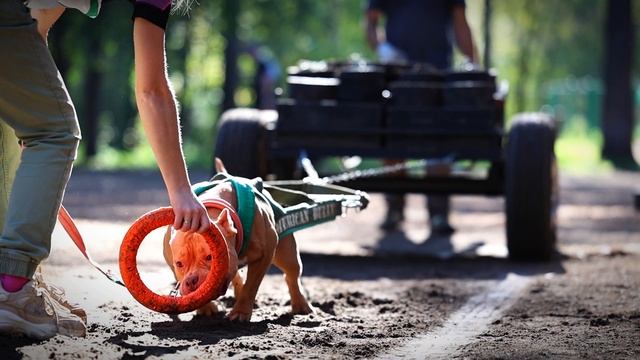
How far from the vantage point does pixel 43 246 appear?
4.77 metres

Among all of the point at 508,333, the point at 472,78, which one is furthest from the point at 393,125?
the point at 508,333

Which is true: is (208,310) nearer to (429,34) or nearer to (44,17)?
(44,17)

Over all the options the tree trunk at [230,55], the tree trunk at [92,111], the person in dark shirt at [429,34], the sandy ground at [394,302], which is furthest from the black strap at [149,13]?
the tree trunk at [92,111]

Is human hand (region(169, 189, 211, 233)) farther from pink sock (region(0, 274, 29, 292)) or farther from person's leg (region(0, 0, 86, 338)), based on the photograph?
pink sock (region(0, 274, 29, 292))

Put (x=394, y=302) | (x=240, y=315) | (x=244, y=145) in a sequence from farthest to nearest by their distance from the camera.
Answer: (x=244, y=145)
(x=394, y=302)
(x=240, y=315)

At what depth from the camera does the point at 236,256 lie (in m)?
5.40

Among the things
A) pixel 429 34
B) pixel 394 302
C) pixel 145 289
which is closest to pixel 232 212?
pixel 145 289

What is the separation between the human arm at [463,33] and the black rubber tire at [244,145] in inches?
105

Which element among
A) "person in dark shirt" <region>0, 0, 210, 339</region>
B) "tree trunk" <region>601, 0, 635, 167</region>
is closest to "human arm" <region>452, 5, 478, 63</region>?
"person in dark shirt" <region>0, 0, 210, 339</region>

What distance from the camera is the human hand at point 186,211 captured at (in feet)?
15.6

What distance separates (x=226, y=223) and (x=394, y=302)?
6.16 ft

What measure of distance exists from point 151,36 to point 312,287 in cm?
308

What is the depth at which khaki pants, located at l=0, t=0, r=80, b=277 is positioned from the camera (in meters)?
4.72

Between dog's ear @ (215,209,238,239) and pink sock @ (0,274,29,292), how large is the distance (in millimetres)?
869
